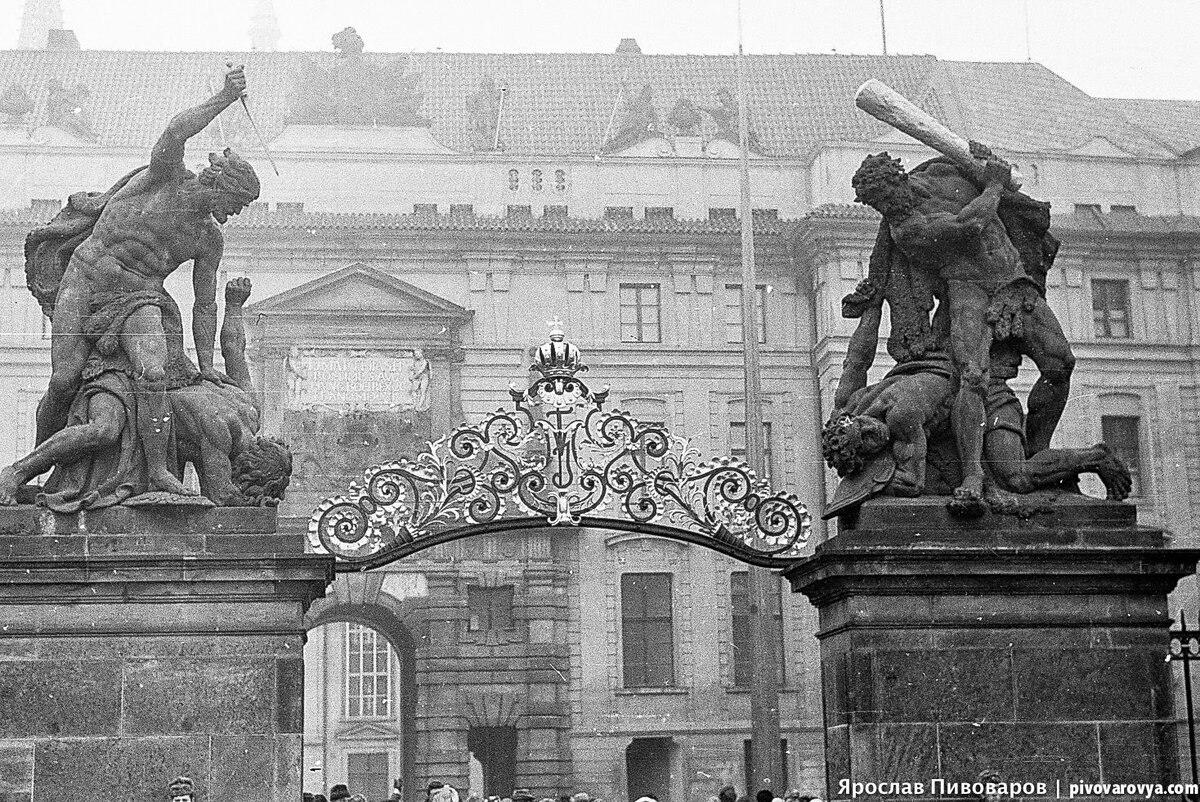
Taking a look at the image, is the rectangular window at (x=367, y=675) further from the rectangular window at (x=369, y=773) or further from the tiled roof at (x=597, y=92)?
the tiled roof at (x=597, y=92)

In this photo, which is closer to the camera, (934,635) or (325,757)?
(934,635)

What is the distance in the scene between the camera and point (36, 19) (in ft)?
273

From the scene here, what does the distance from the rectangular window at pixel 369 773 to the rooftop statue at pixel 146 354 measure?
41457mm

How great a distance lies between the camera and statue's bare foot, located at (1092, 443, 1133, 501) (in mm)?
11391

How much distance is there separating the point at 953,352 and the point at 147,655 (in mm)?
4924

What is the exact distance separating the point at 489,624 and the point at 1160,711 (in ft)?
95.8

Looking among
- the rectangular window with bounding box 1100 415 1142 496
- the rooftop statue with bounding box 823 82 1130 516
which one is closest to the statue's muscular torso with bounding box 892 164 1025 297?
the rooftop statue with bounding box 823 82 1130 516

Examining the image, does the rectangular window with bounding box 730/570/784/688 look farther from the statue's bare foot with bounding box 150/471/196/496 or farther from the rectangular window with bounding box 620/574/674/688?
the statue's bare foot with bounding box 150/471/196/496

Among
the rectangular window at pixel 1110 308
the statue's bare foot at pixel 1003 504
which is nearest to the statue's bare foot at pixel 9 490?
the statue's bare foot at pixel 1003 504

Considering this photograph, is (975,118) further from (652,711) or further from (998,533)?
(998,533)

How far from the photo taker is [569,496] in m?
11.8

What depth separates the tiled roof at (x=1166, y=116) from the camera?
4575cm

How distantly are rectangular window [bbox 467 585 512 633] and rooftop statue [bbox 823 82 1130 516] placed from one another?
28436mm

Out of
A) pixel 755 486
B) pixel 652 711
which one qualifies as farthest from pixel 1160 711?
pixel 652 711
